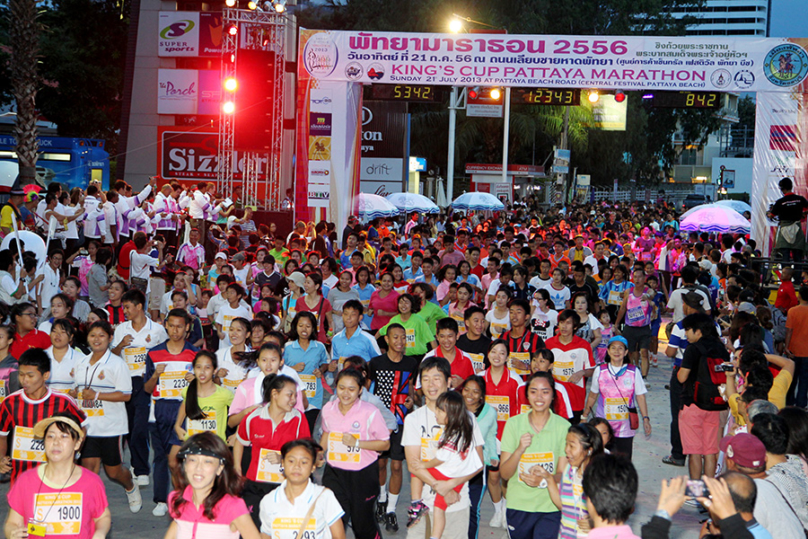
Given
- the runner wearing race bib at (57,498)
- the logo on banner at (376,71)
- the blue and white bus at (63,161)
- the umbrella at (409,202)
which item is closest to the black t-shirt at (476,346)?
the runner wearing race bib at (57,498)

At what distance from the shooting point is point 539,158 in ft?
174

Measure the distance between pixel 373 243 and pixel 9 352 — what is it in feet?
36.1

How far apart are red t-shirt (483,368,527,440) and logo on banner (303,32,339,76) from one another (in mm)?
12480

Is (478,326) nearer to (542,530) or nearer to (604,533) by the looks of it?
(542,530)

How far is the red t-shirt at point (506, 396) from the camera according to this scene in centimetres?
713

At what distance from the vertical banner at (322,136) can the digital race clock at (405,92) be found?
2.42 feet

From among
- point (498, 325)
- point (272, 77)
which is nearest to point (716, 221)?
point (272, 77)

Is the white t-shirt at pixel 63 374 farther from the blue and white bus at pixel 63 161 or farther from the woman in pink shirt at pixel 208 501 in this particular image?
the blue and white bus at pixel 63 161

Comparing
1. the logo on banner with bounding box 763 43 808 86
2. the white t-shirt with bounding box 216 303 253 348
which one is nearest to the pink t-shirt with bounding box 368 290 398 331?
the white t-shirt with bounding box 216 303 253 348

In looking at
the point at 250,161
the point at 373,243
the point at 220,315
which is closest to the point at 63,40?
the point at 250,161

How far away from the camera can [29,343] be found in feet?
25.5

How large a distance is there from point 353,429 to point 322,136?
13.2 meters

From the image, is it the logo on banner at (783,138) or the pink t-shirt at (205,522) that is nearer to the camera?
the pink t-shirt at (205,522)

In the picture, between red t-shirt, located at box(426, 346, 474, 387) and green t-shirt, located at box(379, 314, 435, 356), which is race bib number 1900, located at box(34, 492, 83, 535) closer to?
red t-shirt, located at box(426, 346, 474, 387)
